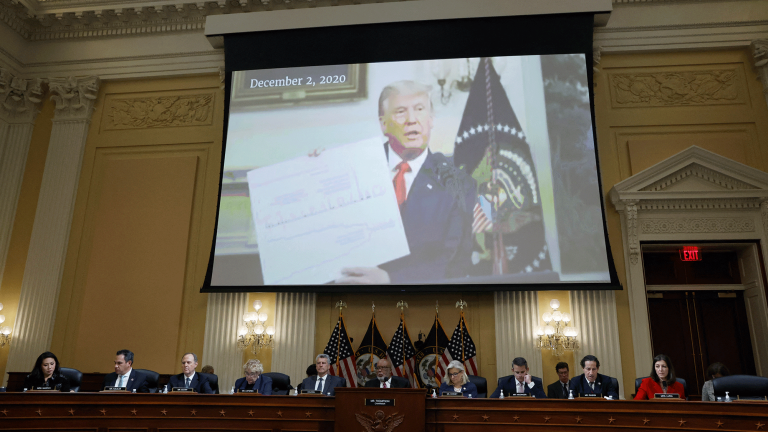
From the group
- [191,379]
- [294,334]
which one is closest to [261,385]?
[191,379]

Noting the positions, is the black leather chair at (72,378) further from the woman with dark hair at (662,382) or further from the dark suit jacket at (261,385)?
the woman with dark hair at (662,382)

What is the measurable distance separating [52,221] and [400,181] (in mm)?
5418

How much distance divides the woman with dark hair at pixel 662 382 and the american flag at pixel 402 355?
2808mm

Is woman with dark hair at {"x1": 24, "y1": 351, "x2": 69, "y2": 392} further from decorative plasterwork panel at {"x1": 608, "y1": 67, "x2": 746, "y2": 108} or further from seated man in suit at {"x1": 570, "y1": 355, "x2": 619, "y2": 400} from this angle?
decorative plasterwork panel at {"x1": 608, "y1": 67, "x2": 746, "y2": 108}

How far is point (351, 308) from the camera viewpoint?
8.03 meters

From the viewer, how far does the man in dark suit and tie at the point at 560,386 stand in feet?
21.0

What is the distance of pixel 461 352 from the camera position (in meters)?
7.44

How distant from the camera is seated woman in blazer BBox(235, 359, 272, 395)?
5.89 metres

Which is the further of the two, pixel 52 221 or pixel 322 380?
pixel 52 221

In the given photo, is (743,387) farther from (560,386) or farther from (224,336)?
(224,336)

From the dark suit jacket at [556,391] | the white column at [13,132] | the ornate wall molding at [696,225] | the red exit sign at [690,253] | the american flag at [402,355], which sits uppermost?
the white column at [13,132]

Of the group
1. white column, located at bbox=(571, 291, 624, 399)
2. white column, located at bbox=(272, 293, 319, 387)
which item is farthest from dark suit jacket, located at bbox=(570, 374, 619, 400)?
white column, located at bbox=(272, 293, 319, 387)

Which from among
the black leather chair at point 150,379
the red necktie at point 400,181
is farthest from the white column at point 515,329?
the black leather chair at point 150,379

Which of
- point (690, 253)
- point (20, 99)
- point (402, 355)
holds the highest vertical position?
point (20, 99)
